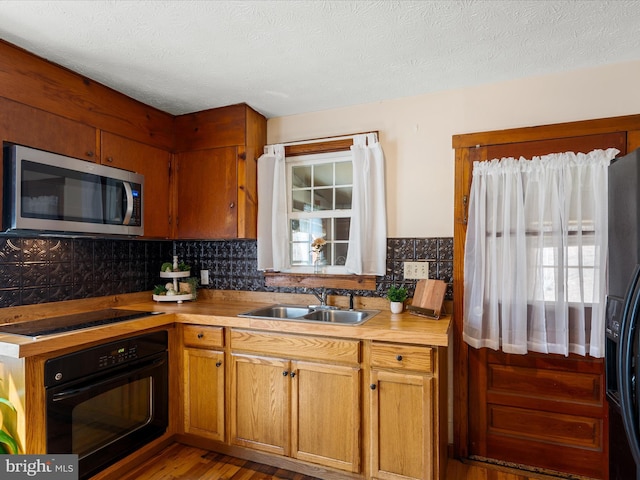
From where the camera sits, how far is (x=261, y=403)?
219 centimetres

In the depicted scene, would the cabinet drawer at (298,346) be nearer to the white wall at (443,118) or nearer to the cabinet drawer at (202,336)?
the cabinet drawer at (202,336)

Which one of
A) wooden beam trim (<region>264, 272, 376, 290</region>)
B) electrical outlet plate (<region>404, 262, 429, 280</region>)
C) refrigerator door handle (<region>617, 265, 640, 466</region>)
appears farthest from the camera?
wooden beam trim (<region>264, 272, 376, 290</region>)

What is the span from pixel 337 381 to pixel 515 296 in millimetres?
1122

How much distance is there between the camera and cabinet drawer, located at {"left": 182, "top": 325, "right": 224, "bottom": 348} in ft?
7.49

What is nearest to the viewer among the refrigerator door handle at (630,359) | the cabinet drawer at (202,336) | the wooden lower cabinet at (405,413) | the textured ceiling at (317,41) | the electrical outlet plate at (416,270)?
the refrigerator door handle at (630,359)

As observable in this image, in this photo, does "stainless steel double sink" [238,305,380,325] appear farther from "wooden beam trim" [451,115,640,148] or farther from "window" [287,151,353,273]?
"wooden beam trim" [451,115,640,148]

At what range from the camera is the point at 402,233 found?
2.49 meters

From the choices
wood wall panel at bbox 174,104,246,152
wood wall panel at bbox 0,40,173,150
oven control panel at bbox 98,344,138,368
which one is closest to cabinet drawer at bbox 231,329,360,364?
oven control panel at bbox 98,344,138,368

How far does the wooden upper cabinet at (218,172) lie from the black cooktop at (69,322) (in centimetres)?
72

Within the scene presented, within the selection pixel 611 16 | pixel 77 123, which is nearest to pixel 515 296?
pixel 611 16

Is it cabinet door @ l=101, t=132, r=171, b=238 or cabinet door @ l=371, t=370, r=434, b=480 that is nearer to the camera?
cabinet door @ l=371, t=370, r=434, b=480

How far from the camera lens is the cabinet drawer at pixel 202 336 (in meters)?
2.28

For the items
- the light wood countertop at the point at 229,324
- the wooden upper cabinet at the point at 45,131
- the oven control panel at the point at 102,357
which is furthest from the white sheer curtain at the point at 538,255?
the wooden upper cabinet at the point at 45,131

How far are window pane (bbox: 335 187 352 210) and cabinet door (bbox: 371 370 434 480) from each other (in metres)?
1.19
